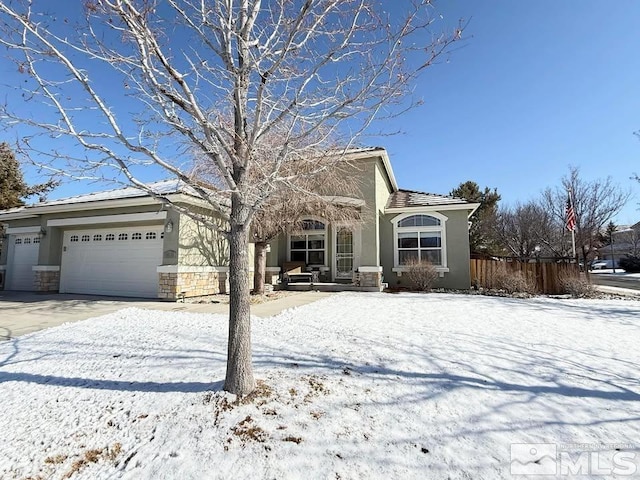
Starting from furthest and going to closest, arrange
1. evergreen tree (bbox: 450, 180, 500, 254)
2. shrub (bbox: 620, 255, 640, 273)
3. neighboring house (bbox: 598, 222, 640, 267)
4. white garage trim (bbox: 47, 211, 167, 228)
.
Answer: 1. neighboring house (bbox: 598, 222, 640, 267)
2. shrub (bbox: 620, 255, 640, 273)
3. evergreen tree (bbox: 450, 180, 500, 254)
4. white garage trim (bbox: 47, 211, 167, 228)

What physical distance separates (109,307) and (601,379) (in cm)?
1097

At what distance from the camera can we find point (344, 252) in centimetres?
1546

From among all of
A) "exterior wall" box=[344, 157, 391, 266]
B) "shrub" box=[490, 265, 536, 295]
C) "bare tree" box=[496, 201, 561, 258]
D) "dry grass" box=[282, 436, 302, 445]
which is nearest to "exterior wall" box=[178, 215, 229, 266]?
"exterior wall" box=[344, 157, 391, 266]

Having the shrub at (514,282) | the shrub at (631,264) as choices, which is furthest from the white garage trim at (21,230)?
the shrub at (631,264)

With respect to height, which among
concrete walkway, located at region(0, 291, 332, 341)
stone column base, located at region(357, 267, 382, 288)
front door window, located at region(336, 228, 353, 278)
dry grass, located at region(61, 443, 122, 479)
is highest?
front door window, located at region(336, 228, 353, 278)

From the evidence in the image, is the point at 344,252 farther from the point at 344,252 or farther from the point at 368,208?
the point at 368,208

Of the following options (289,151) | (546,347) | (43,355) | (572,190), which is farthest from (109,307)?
(572,190)

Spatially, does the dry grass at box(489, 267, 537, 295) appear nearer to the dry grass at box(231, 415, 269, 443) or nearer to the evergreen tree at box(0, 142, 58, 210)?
the dry grass at box(231, 415, 269, 443)

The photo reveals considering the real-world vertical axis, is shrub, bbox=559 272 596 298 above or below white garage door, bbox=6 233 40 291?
below

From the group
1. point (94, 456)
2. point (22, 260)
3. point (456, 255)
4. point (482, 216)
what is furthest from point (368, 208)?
point (482, 216)

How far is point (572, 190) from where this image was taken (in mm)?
23578

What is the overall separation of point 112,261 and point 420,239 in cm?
1308

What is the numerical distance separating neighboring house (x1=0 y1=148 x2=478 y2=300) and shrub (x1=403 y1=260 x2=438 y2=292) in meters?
0.82

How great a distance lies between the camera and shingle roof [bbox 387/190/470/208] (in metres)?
14.8
